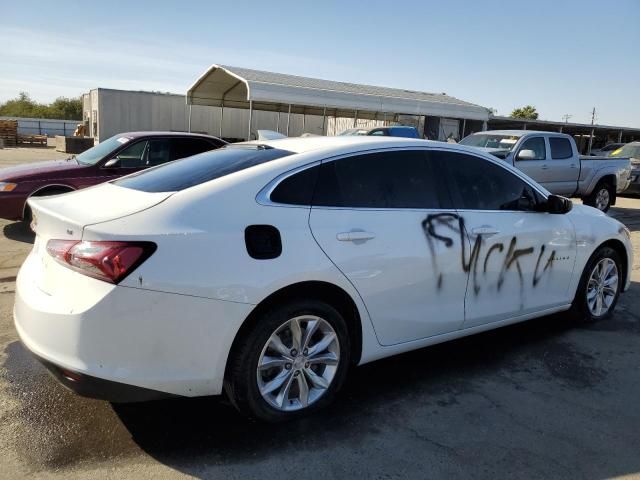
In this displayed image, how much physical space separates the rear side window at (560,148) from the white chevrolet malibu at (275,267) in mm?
8520

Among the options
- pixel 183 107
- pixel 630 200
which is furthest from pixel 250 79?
pixel 630 200

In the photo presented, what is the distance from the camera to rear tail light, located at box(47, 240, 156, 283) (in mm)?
2580

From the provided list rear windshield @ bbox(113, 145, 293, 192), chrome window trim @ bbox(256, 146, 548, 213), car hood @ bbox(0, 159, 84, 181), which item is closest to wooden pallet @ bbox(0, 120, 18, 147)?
car hood @ bbox(0, 159, 84, 181)

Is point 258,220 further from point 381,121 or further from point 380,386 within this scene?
point 381,121

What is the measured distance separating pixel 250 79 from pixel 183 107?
1095 cm

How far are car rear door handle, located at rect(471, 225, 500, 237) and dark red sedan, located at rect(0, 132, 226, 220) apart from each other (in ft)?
19.2

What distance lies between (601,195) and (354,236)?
39.3ft

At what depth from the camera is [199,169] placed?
341cm

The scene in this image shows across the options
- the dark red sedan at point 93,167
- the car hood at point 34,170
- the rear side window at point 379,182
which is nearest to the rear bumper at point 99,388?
the rear side window at point 379,182

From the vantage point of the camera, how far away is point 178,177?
331 centimetres

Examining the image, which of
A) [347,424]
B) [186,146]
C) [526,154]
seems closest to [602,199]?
[526,154]

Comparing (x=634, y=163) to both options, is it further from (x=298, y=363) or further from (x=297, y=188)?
(x=298, y=363)

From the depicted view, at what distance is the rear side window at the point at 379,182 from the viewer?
3303mm

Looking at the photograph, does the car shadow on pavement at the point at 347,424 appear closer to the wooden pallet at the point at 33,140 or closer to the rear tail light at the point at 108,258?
the rear tail light at the point at 108,258
